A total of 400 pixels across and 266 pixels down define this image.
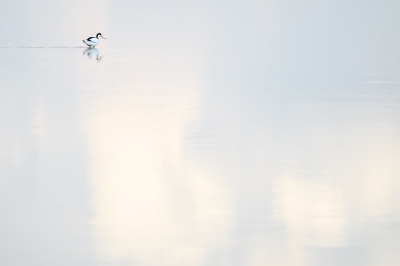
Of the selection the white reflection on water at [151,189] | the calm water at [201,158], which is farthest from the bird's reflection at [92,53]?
the white reflection on water at [151,189]

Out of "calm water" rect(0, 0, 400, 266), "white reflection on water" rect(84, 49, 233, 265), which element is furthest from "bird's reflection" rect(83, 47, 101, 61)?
"white reflection on water" rect(84, 49, 233, 265)

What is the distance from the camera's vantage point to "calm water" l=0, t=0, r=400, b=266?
6.35 metres

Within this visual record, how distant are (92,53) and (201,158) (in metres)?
10.5

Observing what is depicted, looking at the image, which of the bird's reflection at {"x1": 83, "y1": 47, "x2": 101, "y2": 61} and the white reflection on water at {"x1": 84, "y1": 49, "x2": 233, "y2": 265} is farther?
the bird's reflection at {"x1": 83, "y1": 47, "x2": 101, "y2": 61}

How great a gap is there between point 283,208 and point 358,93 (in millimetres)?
5792

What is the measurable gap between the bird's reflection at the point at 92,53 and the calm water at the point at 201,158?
7.5 inches

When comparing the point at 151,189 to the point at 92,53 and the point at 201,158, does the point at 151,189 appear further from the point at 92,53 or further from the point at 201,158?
the point at 92,53

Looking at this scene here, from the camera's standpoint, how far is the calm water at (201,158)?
250 inches

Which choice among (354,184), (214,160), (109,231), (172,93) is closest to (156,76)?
(172,93)

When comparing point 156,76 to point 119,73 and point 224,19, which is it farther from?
point 224,19

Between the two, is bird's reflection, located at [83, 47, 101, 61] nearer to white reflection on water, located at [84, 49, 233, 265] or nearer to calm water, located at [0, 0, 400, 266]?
calm water, located at [0, 0, 400, 266]

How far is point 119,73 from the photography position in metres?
15.0

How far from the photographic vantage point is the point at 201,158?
8.62 meters

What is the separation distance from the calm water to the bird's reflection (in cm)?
19
